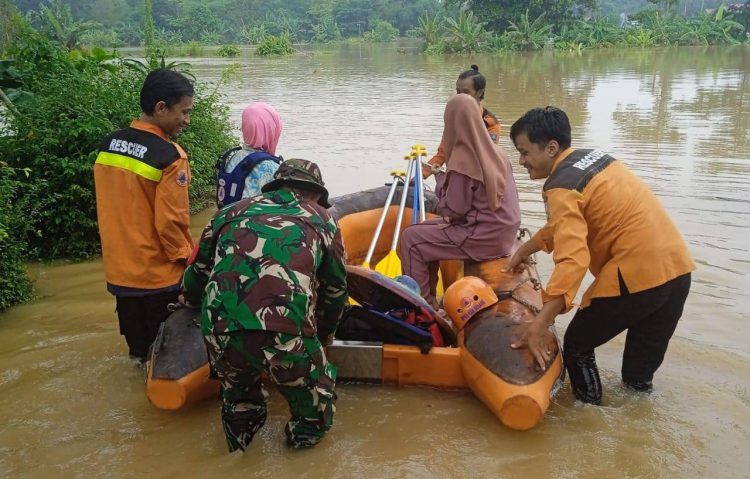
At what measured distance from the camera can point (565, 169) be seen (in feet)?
8.32

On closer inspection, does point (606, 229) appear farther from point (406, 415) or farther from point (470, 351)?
point (406, 415)

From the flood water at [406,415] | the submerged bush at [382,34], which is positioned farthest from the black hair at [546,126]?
the submerged bush at [382,34]

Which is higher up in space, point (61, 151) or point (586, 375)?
point (61, 151)

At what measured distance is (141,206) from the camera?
2818 millimetres

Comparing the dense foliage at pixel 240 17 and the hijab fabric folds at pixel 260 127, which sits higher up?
the dense foliage at pixel 240 17

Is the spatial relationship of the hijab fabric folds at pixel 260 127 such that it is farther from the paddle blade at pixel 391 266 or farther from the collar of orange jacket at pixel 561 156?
the collar of orange jacket at pixel 561 156

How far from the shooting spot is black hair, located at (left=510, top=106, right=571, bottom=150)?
8.46ft

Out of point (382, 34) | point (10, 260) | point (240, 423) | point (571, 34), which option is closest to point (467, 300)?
point (240, 423)

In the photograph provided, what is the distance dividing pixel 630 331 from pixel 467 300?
0.71 meters

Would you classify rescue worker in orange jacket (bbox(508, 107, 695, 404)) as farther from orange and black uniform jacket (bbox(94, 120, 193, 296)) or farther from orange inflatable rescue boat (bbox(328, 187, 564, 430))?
orange and black uniform jacket (bbox(94, 120, 193, 296))

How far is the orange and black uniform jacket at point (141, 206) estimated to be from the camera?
2756 millimetres

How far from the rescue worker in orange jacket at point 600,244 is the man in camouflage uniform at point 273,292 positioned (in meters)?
0.84

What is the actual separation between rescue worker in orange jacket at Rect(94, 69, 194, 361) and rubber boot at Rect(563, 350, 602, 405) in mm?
1788

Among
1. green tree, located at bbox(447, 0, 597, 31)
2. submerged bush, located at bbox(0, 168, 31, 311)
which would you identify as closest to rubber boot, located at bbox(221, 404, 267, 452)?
submerged bush, located at bbox(0, 168, 31, 311)
